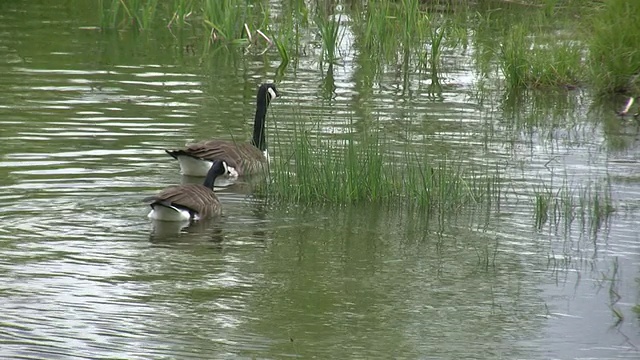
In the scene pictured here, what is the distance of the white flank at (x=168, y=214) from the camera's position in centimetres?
984

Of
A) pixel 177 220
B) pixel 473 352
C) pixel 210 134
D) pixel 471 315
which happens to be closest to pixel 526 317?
pixel 471 315

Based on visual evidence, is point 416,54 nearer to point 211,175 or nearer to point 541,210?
point 211,175

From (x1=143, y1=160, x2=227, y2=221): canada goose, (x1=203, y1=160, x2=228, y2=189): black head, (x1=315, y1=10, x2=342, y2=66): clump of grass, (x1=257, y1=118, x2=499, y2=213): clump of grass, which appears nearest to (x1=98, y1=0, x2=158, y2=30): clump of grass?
(x1=315, y1=10, x2=342, y2=66): clump of grass

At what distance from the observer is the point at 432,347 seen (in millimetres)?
7176

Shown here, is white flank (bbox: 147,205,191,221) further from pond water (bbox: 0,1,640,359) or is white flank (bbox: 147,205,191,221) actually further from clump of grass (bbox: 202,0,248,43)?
clump of grass (bbox: 202,0,248,43)

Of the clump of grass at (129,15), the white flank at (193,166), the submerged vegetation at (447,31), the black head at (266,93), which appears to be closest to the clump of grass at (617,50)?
the submerged vegetation at (447,31)

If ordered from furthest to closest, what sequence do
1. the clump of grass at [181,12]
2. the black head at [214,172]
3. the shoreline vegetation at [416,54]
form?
the clump of grass at [181,12] → the black head at [214,172] → the shoreline vegetation at [416,54]

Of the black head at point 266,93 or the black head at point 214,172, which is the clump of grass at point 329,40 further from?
the black head at point 214,172

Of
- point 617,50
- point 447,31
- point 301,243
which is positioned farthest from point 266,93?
point 447,31

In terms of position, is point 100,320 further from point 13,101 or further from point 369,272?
point 13,101

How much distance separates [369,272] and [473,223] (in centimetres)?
173

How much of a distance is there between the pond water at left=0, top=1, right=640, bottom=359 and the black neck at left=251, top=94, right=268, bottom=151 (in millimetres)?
486

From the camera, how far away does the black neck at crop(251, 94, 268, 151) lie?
12903 mm

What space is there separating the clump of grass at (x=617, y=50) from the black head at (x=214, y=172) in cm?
669
